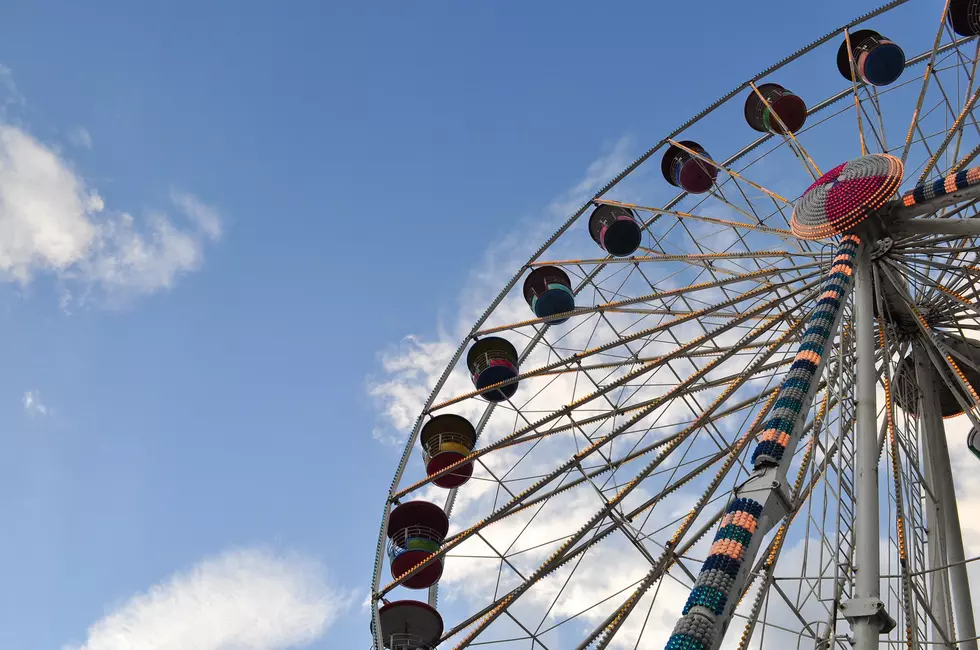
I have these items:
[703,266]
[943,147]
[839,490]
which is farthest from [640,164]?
[839,490]

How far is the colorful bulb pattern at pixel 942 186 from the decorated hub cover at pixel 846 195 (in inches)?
12.3

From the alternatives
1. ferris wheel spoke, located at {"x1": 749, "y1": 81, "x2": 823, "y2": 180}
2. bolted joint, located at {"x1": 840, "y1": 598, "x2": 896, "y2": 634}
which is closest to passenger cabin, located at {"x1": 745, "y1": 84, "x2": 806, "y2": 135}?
ferris wheel spoke, located at {"x1": 749, "y1": 81, "x2": 823, "y2": 180}

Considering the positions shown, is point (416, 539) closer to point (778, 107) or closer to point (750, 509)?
point (750, 509)

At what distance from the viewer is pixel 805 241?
1373cm

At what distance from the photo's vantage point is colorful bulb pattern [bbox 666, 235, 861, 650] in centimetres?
670

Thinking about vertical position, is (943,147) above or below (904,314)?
above

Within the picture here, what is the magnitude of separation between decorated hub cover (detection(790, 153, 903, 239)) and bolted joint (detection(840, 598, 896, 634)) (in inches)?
248

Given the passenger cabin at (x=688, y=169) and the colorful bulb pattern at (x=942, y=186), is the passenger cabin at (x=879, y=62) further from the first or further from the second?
the colorful bulb pattern at (x=942, y=186)

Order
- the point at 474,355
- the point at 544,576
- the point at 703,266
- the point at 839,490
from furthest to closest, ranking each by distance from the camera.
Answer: the point at 474,355, the point at 703,266, the point at 544,576, the point at 839,490

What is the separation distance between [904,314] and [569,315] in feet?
17.4

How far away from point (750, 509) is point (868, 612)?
1.11 metres

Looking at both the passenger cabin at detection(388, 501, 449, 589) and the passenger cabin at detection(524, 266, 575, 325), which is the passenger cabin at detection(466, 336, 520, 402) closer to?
the passenger cabin at detection(524, 266, 575, 325)

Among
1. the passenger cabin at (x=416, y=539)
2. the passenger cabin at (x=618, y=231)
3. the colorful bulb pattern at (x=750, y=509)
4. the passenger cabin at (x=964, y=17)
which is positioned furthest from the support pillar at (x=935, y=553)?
the passenger cabin at (x=964, y=17)

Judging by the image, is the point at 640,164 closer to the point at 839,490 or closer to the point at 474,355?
the point at 474,355
